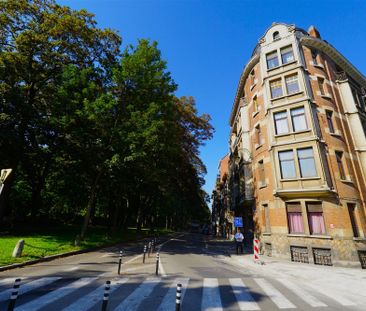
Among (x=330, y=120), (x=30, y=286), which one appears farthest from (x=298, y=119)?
(x=30, y=286)

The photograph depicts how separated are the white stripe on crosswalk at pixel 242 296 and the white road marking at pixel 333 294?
2654 millimetres

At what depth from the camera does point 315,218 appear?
52.9 ft

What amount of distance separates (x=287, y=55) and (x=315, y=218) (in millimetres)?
14383

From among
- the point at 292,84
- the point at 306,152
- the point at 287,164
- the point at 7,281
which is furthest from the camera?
the point at 292,84

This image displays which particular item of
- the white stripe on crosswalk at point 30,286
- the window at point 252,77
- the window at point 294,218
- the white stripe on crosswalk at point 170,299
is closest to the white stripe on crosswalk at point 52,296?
the white stripe on crosswalk at point 30,286

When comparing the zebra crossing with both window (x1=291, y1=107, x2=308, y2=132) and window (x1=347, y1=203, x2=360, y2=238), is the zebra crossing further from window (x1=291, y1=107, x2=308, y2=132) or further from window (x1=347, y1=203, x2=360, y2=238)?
window (x1=291, y1=107, x2=308, y2=132)

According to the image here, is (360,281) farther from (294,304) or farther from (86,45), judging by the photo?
(86,45)

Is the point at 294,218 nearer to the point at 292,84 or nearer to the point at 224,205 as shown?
the point at 292,84

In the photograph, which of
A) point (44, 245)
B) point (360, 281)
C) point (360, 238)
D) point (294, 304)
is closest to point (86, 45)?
point (44, 245)

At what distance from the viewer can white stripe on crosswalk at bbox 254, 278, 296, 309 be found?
6.32m

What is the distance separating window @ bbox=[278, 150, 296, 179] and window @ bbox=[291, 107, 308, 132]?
2103 millimetres

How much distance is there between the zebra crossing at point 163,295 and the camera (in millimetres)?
6023

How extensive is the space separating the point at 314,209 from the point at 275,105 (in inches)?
353

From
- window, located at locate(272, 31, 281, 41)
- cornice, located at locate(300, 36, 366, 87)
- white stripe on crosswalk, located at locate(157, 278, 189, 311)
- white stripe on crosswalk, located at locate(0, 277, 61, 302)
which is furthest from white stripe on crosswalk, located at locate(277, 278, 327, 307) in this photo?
window, located at locate(272, 31, 281, 41)
